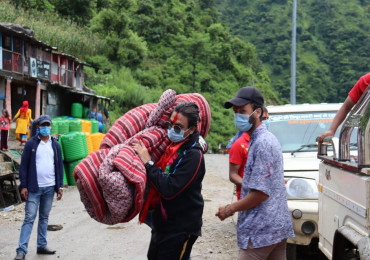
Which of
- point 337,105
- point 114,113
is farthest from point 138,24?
point 337,105

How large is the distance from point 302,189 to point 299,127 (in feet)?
5.72

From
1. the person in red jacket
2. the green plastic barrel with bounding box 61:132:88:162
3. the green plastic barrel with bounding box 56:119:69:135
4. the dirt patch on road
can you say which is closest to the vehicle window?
the dirt patch on road

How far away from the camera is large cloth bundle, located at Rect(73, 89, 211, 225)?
3.10 meters

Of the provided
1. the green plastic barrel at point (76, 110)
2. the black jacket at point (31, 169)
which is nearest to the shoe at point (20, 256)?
the black jacket at point (31, 169)

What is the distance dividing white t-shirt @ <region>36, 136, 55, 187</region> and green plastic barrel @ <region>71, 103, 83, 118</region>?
27.3 m

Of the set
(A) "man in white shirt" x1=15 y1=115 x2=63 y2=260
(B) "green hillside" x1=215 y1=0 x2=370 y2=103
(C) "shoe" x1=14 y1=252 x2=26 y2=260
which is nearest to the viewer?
(C) "shoe" x1=14 y1=252 x2=26 y2=260

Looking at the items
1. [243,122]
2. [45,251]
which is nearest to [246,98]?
[243,122]

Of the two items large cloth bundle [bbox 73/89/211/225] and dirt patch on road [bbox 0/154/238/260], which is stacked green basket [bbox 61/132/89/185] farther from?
large cloth bundle [bbox 73/89/211/225]

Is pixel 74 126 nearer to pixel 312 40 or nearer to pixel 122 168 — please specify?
pixel 122 168

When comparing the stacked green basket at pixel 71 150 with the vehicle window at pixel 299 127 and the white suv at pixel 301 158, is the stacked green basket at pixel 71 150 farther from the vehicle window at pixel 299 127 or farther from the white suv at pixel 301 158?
the vehicle window at pixel 299 127

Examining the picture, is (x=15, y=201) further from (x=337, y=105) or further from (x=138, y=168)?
(x=138, y=168)

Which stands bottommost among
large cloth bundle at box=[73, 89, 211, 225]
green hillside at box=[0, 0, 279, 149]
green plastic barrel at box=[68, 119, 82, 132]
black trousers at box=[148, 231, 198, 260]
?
black trousers at box=[148, 231, 198, 260]

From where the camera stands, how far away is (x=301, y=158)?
5.87m

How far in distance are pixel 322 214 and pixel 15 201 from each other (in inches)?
372
